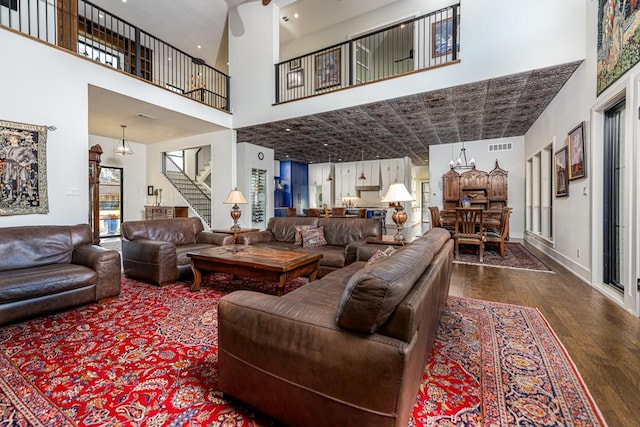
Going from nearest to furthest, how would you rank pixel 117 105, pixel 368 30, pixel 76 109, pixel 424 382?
pixel 424 382 < pixel 76 109 < pixel 117 105 < pixel 368 30

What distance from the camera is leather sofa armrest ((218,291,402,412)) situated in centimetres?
105

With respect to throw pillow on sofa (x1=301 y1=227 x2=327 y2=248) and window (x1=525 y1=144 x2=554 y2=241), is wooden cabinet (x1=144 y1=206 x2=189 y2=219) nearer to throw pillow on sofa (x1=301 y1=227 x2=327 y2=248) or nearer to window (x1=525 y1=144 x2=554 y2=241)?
throw pillow on sofa (x1=301 y1=227 x2=327 y2=248)

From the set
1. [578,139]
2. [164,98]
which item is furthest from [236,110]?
[578,139]

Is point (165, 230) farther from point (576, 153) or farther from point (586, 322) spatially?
point (576, 153)

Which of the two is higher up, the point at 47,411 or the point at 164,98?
the point at 164,98

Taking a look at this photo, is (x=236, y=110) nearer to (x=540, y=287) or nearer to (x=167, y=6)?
(x=167, y=6)

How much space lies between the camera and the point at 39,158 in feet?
12.6

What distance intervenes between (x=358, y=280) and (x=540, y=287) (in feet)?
11.6

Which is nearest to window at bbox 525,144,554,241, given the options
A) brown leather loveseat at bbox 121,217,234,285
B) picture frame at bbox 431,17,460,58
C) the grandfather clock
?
picture frame at bbox 431,17,460,58

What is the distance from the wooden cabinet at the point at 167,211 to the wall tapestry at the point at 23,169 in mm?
4201

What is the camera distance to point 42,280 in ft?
8.41

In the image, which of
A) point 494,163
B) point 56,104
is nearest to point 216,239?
Result: point 56,104

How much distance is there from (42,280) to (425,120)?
6757mm

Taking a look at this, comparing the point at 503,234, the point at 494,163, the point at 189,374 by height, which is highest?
the point at 494,163
